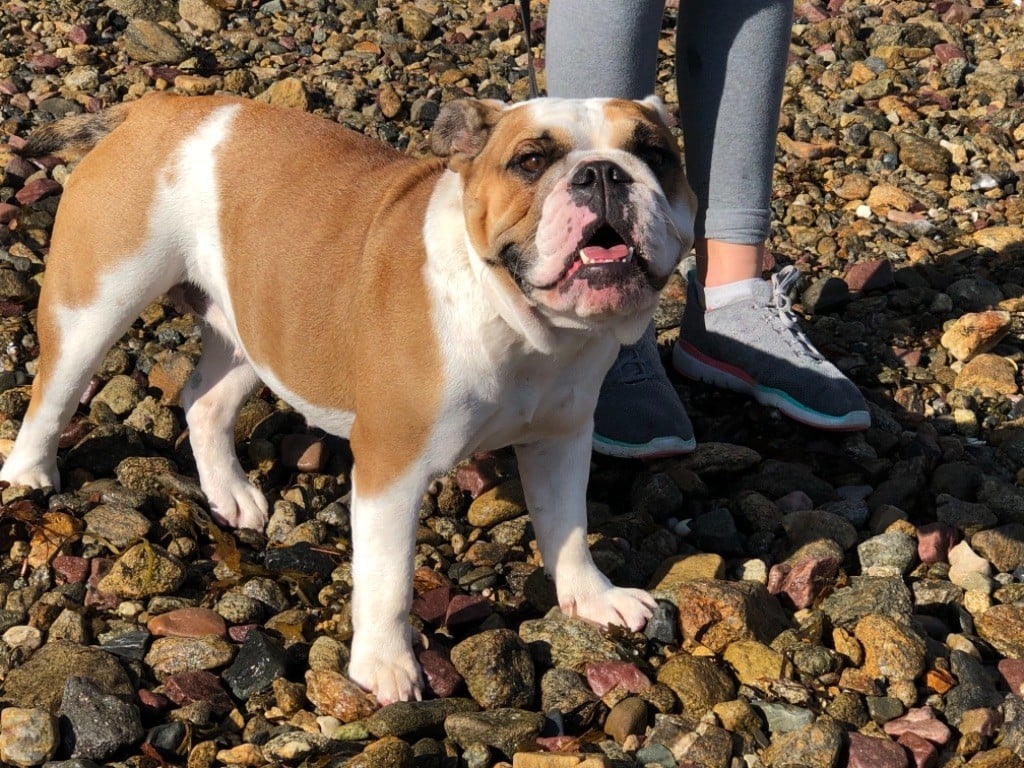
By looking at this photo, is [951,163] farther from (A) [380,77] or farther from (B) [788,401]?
(A) [380,77]

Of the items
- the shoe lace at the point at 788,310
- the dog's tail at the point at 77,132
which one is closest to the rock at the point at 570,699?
the shoe lace at the point at 788,310

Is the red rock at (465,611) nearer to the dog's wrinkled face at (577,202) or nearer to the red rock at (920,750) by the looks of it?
the dog's wrinkled face at (577,202)

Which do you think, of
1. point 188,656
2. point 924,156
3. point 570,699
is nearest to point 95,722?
point 188,656

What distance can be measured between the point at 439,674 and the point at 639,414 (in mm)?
1448

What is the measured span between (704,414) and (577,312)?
6.56 ft

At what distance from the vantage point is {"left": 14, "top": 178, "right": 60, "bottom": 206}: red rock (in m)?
5.74

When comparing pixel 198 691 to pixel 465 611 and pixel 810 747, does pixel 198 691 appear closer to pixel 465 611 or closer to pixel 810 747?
pixel 465 611

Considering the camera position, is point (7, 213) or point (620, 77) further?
point (7, 213)

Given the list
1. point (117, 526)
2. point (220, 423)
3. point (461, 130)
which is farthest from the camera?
point (220, 423)

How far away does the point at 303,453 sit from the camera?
4633mm

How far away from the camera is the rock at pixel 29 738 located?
120 inches

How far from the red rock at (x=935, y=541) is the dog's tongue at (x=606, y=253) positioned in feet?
5.19

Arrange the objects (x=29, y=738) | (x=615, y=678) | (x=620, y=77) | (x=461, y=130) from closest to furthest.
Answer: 1. (x=29, y=738)
2. (x=615, y=678)
3. (x=461, y=130)
4. (x=620, y=77)

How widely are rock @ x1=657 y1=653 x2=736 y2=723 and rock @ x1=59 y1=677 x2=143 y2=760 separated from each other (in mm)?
1306
